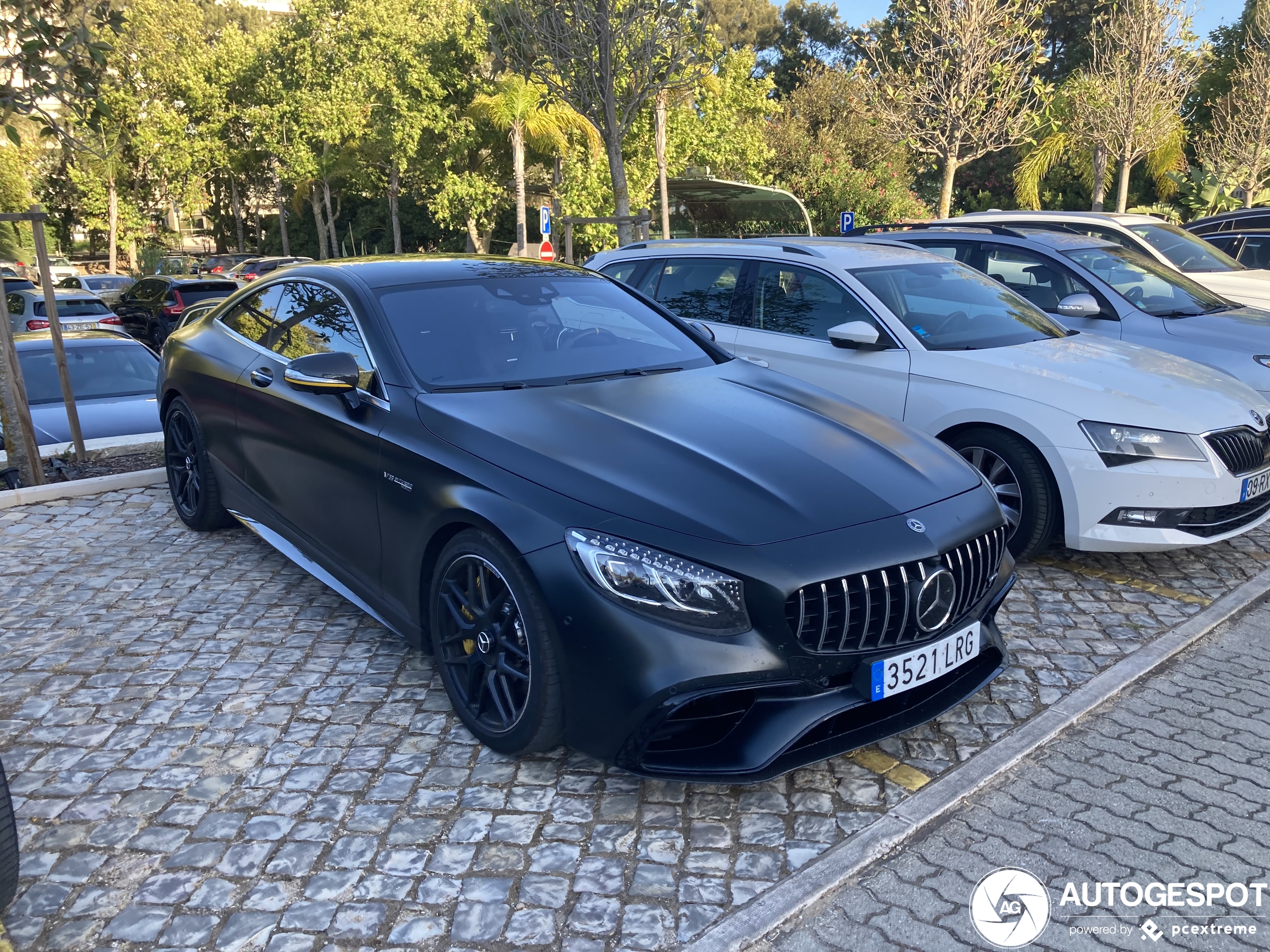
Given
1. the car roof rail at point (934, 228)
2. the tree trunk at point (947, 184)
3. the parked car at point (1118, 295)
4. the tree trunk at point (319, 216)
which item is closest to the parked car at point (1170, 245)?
the car roof rail at point (934, 228)

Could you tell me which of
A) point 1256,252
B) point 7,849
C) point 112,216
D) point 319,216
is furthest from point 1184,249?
point 112,216

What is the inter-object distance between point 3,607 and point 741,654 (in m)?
3.99

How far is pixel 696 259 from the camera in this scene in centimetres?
684

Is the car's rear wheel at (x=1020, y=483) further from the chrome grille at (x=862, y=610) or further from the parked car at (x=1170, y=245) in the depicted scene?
the parked car at (x=1170, y=245)

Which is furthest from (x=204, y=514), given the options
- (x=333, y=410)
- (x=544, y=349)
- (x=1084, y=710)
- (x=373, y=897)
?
(x=1084, y=710)

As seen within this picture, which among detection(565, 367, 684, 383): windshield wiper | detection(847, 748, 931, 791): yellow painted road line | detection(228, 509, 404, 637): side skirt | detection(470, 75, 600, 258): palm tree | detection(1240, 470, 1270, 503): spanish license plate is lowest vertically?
detection(847, 748, 931, 791): yellow painted road line

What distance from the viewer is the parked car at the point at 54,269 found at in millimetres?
24364

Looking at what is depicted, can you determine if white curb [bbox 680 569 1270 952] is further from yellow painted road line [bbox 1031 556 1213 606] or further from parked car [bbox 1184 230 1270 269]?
parked car [bbox 1184 230 1270 269]

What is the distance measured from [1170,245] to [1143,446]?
6.35m

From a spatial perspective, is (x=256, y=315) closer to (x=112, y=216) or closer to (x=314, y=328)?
(x=314, y=328)

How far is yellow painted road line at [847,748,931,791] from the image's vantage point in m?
3.38

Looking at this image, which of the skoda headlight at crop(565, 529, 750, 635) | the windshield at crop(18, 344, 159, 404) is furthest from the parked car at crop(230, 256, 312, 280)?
the skoda headlight at crop(565, 529, 750, 635)

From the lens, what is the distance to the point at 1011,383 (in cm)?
526

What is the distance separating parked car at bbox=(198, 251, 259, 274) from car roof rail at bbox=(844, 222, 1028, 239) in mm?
29074
